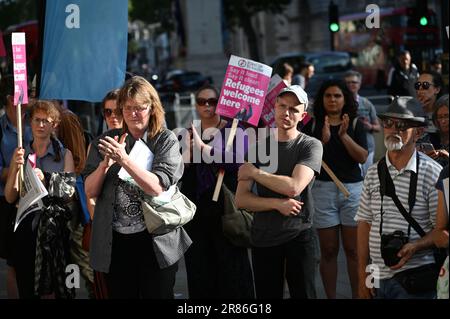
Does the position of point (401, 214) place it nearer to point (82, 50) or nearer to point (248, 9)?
point (82, 50)

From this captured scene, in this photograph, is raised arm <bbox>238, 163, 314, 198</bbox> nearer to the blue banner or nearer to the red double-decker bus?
the blue banner

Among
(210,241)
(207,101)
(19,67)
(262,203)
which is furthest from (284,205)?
(19,67)

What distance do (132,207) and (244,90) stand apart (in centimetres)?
172

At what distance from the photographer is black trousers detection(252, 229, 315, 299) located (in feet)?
20.1

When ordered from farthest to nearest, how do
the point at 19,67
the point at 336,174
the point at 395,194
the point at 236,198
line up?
the point at 336,174, the point at 19,67, the point at 236,198, the point at 395,194

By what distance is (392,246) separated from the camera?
525 centimetres

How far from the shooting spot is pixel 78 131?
7039 millimetres

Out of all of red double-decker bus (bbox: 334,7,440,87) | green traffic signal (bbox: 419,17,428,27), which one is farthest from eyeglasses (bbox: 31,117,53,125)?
red double-decker bus (bbox: 334,7,440,87)

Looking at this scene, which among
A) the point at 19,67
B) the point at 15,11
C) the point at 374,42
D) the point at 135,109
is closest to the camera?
the point at 135,109

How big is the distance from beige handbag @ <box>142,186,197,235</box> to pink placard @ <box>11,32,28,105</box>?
1447 mm

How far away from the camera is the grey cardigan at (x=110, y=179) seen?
5648 millimetres

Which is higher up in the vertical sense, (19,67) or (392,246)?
(19,67)

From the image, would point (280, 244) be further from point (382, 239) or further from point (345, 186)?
point (345, 186)
